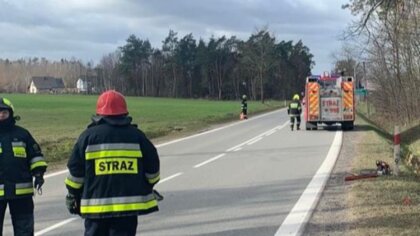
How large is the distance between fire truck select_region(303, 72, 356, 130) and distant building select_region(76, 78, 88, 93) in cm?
13363

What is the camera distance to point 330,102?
1152 inches

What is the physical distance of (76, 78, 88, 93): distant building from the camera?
161425 millimetres

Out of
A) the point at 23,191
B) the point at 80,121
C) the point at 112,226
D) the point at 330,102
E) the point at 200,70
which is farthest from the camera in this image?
the point at 200,70

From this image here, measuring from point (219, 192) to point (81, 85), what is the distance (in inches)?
6370

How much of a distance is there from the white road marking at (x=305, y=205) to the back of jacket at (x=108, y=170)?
3.20 meters

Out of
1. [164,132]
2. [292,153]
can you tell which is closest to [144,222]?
[292,153]

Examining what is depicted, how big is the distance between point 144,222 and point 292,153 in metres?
10.3

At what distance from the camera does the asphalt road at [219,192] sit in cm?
766

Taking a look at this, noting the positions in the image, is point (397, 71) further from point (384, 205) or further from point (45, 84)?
point (45, 84)

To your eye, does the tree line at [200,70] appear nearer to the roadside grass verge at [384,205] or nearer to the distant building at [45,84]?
the distant building at [45,84]

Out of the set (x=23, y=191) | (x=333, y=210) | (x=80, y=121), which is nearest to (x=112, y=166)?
(x=23, y=191)

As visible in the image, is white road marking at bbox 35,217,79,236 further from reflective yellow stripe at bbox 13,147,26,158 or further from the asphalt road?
reflective yellow stripe at bbox 13,147,26,158

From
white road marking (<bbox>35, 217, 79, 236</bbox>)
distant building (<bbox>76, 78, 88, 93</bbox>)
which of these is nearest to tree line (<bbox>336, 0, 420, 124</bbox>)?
white road marking (<bbox>35, 217, 79, 236</bbox>)

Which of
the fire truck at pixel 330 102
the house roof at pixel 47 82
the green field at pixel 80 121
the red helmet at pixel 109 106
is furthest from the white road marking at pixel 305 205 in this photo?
the house roof at pixel 47 82
